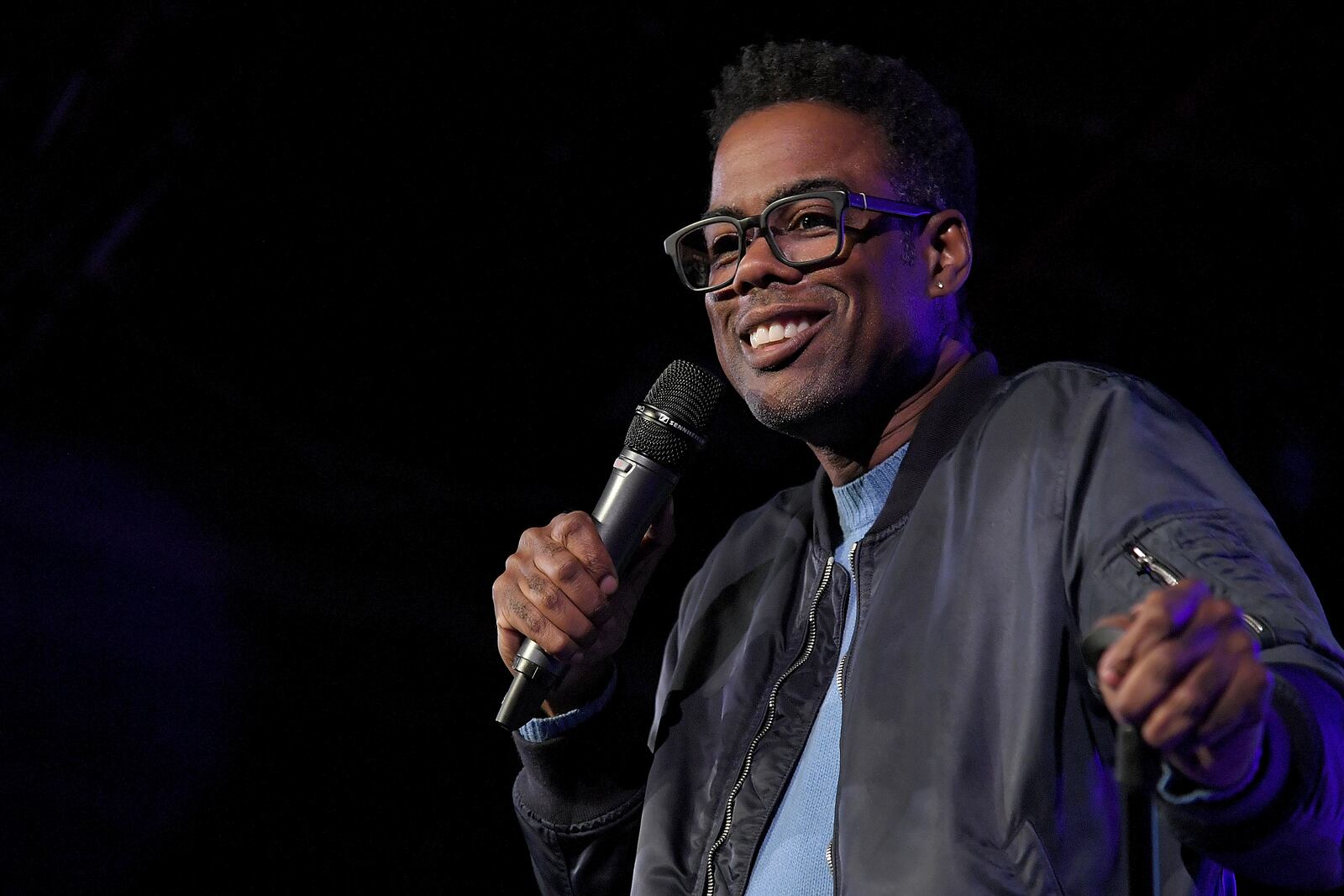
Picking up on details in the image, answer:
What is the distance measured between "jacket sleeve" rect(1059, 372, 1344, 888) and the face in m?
0.38

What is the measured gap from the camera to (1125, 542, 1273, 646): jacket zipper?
3.40ft

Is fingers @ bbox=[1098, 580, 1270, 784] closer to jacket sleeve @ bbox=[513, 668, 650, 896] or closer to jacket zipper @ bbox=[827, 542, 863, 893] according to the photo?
jacket zipper @ bbox=[827, 542, 863, 893]

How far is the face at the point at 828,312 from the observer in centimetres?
170

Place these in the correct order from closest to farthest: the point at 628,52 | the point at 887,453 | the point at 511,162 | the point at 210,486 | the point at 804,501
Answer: the point at 887,453 < the point at 804,501 < the point at 628,52 < the point at 511,162 < the point at 210,486

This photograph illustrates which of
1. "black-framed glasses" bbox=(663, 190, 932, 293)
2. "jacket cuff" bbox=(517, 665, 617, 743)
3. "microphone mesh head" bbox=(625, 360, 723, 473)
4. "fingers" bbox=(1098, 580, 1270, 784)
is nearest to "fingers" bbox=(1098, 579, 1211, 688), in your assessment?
"fingers" bbox=(1098, 580, 1270, 784)

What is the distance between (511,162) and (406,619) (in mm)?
1500

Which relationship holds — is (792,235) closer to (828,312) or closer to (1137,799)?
(828,312)

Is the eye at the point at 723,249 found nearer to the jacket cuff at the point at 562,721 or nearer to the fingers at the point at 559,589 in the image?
the fingers at the point at 559,589

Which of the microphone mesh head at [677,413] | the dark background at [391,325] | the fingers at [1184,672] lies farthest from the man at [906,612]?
the dark background at [391,325]

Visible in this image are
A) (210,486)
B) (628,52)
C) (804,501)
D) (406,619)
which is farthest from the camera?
(406,619)

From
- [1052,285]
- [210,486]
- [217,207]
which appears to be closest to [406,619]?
[210,486]

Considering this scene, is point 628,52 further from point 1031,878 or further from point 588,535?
point 1031,878

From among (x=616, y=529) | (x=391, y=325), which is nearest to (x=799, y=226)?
(x=616, y=529)

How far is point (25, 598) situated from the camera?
9.93 feet
